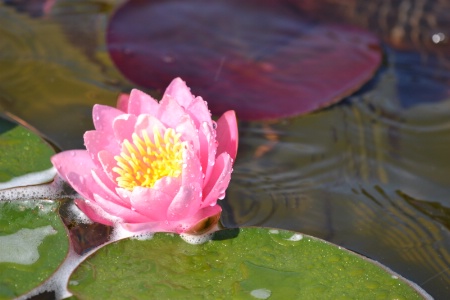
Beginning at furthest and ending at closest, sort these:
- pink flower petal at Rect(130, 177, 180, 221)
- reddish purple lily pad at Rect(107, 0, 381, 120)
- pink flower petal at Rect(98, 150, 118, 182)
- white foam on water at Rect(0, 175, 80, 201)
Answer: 1. reddish purple lily pad at Rect(107, 0, 381, 120)
2. white foam on water at Rect(0, 175, 80, 201)
3. pink flower petal at Rect(98, 150, 118, 182)
4. pink flower petal at Rect(130, 177, 180, 221)

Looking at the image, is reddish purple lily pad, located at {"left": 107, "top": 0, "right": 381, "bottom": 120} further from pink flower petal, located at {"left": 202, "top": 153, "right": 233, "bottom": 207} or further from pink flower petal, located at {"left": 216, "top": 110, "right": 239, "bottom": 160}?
pink flower petal, located at {"left": 202, "top": 153, "right": 233, "bottom": 207}

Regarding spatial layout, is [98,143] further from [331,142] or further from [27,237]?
[331,142]

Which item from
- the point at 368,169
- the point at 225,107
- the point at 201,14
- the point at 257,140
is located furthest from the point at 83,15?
the point at 368,169

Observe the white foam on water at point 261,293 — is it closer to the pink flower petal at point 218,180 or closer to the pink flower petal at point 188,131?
the pink flower petal at point 218,180

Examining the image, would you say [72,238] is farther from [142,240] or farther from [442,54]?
[442,54]

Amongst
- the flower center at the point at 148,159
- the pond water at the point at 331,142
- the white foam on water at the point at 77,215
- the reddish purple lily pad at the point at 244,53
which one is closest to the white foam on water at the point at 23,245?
the white foam on water at the point at 77,215

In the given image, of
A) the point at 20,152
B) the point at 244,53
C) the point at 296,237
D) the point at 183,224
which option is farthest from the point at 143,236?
the point at 244,53

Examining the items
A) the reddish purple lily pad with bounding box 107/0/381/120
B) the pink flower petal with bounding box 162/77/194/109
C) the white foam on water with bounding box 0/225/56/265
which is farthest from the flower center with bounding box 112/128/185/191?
the reddish purple lily pad with bounding box 107/0/381/120
